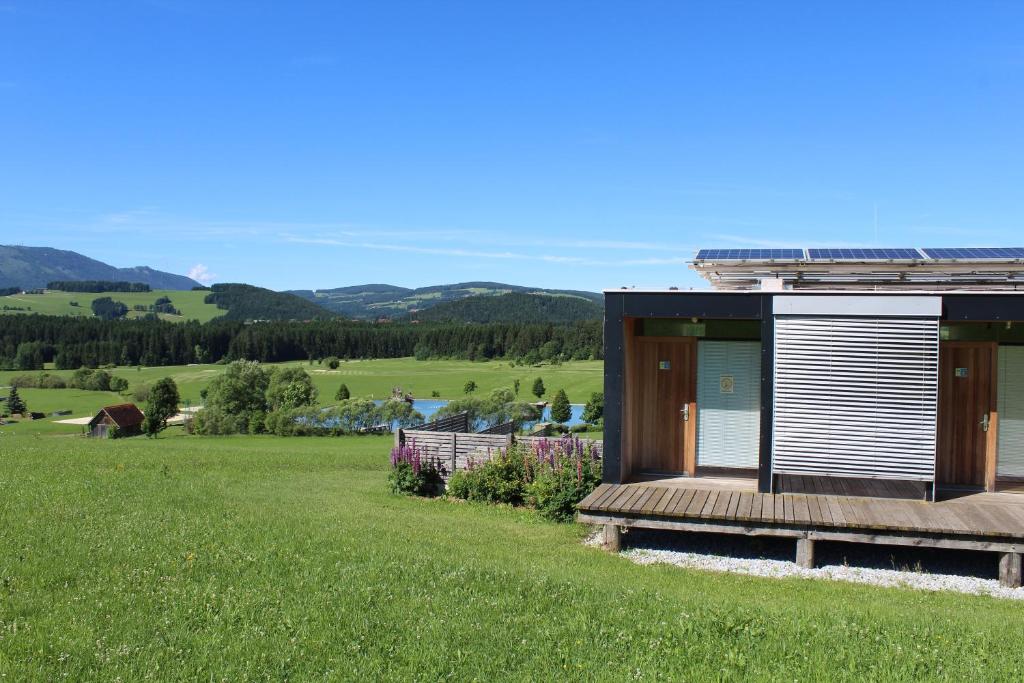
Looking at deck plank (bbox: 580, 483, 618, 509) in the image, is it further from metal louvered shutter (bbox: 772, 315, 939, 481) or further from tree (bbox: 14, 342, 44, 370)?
tree (bbox: 14, 342, 44, 370)

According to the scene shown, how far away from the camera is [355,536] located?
1000 cm

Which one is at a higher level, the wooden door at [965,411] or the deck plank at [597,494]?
the wooden door at [965,411]

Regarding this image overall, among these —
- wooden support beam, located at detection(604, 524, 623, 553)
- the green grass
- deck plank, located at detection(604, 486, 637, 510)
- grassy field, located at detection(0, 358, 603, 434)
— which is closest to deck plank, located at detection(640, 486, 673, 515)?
deck plank, located at detection(604, 486, 637, 510)

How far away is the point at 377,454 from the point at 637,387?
47.4 feet

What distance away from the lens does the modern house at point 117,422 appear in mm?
59969

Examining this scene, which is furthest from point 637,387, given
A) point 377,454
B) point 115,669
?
point 377,454

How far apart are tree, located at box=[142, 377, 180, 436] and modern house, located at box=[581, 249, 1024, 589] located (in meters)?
51.1

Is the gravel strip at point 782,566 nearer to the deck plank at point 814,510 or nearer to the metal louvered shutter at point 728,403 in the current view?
the deck plank at point 814,510

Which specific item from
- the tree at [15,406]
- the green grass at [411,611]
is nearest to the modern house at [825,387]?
the green grass at [411,611]

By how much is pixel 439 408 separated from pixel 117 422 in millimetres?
26511

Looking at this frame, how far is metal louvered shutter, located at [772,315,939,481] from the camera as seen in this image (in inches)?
419

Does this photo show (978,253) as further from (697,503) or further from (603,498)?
(603,498)

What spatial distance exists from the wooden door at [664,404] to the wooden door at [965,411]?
375 centimetres

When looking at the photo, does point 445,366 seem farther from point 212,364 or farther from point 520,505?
point 520,505
